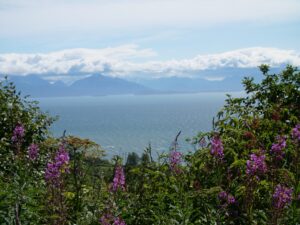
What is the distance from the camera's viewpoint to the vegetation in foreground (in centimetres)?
376

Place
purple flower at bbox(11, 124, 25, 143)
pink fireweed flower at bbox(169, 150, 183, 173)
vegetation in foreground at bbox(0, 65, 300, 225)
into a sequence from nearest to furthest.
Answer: vegetation in foreground at bbox(0, 65, 300, 225) → pink fireweed flower at bbox(169, 150, 183, 173) → purple flower at bbox(11, 124, 25, 143)

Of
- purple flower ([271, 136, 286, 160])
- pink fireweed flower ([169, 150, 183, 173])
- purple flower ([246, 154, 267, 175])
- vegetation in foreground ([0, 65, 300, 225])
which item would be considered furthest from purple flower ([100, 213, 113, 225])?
purple flower ([271, 136, 286, 160])

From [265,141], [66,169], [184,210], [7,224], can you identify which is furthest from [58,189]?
[265,141]

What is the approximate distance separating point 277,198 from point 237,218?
1262 mm

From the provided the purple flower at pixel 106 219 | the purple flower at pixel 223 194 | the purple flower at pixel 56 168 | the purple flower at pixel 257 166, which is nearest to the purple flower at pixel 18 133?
the purple flower at pixel 56 168

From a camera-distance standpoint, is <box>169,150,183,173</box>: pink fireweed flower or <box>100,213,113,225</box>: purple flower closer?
<box>100,213,113,225</box>: purple flower

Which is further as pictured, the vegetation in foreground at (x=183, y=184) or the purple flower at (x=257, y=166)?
the vegetation in foreground at (x=183, y=184)

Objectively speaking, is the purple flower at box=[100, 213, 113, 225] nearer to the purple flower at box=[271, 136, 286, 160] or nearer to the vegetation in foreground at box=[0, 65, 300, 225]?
the vegetation in foreground at box=[0, 65, 300, 225]

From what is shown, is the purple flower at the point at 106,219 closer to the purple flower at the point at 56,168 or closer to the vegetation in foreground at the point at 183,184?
the vegetation in foreground at the point at 183,184

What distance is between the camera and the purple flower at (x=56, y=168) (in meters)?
3.66

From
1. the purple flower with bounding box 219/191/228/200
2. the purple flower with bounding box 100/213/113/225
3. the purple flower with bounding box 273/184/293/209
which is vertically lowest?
the purple flower with bounding box 219/191/228/200

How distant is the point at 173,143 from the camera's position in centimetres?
456

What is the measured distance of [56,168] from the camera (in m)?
3.71

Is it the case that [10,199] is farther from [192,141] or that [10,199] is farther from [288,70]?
[288,70]
